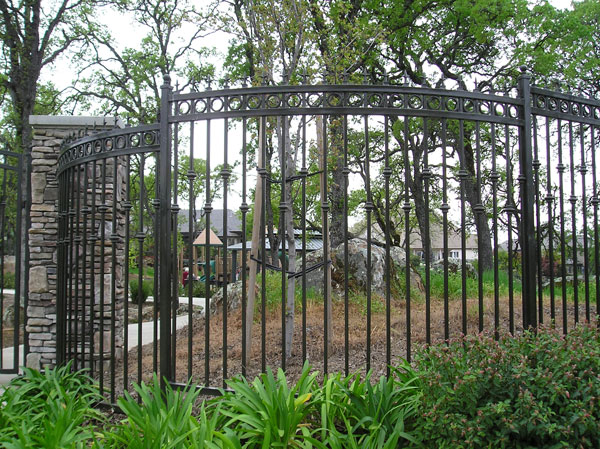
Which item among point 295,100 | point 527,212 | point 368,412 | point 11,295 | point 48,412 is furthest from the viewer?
point 11,295

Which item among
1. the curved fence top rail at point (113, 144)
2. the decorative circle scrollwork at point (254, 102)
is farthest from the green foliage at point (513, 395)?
the curved fence top rail at point (113, 144)

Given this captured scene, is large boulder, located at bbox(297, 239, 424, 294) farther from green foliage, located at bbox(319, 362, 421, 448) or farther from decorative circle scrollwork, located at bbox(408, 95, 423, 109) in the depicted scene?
green foliage, located at bbox(319, 362, 421, 448)

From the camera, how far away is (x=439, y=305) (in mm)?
6941

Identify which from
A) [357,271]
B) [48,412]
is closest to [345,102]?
[48,412]

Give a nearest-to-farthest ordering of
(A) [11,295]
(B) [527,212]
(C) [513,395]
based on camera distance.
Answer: (C) [513,395] → (B) [527,212] → (A) [11,295]

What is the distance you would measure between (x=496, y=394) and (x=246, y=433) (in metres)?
1.30

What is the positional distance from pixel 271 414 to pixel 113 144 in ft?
8.26

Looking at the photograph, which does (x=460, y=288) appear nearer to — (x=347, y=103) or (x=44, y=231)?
(x=347, y=103)

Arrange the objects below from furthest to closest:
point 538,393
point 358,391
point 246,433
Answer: point 358,391
point 246,433
point 538,393

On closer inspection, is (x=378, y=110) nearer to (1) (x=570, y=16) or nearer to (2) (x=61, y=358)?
(2) (x=61, y=358)

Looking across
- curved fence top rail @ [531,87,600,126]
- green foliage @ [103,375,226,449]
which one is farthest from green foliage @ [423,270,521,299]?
green foliage @ [103,375,226,449]

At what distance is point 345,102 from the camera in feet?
10.5

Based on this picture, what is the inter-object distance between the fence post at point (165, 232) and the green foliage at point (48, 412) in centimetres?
61

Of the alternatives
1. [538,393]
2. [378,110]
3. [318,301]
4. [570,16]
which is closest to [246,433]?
[538,393]
